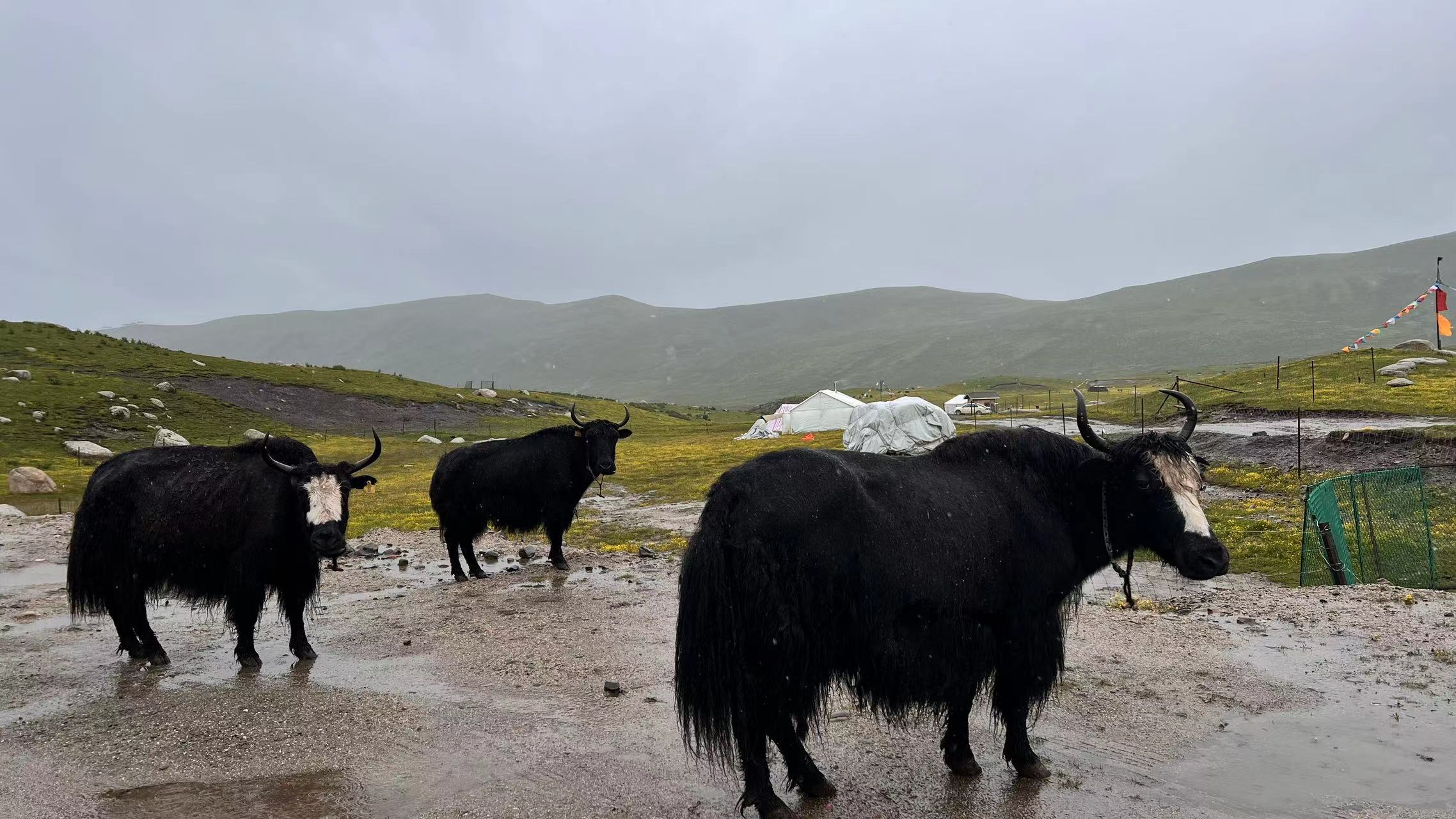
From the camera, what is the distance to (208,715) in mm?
6762

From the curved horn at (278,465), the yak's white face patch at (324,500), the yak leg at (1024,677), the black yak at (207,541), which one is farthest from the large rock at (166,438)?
the yak leg at (1024,677)

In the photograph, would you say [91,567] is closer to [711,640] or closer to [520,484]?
[520,484]

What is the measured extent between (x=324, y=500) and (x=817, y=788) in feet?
18.7

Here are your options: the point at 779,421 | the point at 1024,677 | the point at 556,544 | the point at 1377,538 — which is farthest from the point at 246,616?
the point at 779,421

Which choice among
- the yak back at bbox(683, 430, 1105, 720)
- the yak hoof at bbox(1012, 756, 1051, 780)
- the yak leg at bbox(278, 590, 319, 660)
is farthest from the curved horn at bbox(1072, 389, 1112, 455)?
the yak leg at bbox(278, 590, 319, 660)

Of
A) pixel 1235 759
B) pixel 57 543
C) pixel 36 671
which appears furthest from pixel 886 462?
pixel 57 543

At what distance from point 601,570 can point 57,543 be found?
11708mm

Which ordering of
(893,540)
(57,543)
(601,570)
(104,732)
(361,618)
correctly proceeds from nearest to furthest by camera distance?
(893,540) → (104,732) → (361,618) → (601,570) → (57,543)

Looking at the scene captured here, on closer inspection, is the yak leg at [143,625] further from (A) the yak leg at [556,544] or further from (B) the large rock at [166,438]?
(B) the large rock at [166,438]

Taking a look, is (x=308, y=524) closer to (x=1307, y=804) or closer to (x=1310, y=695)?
(x=1307, y=804)

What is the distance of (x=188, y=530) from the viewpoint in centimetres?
827

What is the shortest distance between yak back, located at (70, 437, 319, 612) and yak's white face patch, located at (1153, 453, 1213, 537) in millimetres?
7649

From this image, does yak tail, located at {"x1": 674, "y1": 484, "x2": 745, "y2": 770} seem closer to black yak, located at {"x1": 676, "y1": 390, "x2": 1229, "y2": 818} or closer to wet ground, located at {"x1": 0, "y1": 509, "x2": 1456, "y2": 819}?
black yak, located at {"x1": 676, "y1": 390, "x2": 1229, "y2": 818}

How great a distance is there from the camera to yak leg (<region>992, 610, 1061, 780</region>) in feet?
16.8
